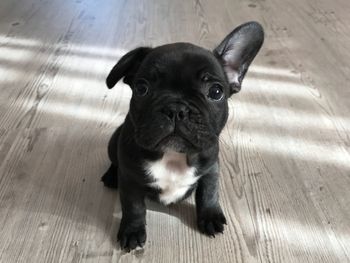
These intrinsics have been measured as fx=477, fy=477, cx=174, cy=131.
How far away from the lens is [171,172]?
1230mm

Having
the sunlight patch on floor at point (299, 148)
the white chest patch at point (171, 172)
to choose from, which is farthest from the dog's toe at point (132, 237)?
the sunlight patch on floor at point (299, 148)

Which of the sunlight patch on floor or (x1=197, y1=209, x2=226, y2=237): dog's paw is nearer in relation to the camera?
(x1=197, y1=209, x2=226, y2=237): dog's paw

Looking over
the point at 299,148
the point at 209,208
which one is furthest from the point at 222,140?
the point at 209,208

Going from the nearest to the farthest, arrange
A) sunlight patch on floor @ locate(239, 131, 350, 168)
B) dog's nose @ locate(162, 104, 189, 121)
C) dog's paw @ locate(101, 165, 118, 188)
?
dog's nose @ locate(162, 104, 189, 121) < dog's paw @ locate(101, 165, 118, 188) < sunlight patch on floor @ locate(239, 131, 350, 168)

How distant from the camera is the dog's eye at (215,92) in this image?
1166 millimetres

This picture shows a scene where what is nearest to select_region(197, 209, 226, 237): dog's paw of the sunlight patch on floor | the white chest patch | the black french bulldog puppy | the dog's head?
the black french bulldog puppy

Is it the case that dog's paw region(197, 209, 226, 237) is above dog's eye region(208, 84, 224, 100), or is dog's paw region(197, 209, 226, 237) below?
below

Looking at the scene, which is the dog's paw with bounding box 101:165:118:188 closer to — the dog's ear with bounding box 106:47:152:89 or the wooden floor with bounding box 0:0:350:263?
the wooden floor with bounding box 0:0:350:263

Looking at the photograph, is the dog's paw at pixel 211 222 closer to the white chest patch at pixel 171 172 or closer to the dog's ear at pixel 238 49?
the white chest patch at pixel 171 172

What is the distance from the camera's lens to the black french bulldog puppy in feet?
3.60

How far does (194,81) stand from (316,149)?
2.44ft

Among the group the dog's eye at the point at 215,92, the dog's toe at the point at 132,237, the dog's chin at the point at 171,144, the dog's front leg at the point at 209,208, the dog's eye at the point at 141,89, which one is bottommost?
the dog's toe at the point at 132,237

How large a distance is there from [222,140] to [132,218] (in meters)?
0.57

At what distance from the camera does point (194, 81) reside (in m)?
1.14
